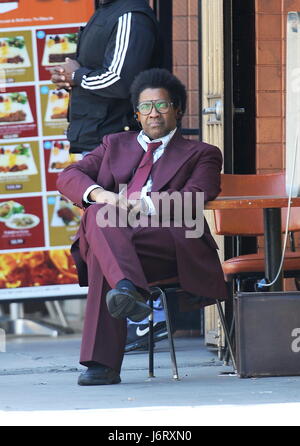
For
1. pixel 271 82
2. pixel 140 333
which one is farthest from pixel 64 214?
pixel 271 82

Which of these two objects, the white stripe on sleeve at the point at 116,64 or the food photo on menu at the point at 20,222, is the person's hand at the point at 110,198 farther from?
the food photo on menu at the point at 20,222

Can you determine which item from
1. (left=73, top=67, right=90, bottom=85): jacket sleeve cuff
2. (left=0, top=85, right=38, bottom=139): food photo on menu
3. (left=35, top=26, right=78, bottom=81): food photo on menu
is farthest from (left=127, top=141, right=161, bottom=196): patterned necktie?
(left=0, top=85, right=38, bottom=139): food photo on menu

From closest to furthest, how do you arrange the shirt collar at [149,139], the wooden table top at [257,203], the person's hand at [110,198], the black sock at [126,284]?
the black sock at [126,284]
the wooden table top at [257,203]
the person's hand at [110,198]
the shirt collar at [149,139]

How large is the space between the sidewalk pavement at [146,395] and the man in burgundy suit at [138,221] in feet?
1.02

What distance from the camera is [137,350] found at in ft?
25.6

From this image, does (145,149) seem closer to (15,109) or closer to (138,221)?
(138,221)

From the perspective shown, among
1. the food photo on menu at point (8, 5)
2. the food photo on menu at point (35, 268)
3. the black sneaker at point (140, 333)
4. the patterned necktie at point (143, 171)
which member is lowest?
the black sneaker at point (140, 333)

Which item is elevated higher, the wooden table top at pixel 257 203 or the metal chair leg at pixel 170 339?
the wooden table top at pixel 257 203

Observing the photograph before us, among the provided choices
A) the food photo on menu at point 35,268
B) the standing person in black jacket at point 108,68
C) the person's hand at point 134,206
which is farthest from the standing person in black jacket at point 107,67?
the person's hand at point 134,206

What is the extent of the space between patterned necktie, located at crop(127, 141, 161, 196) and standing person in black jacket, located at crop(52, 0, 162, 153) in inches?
36.4

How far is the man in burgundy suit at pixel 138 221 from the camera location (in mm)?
5980

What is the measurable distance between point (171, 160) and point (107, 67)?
45.0 inches

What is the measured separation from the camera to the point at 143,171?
6410 millimetres

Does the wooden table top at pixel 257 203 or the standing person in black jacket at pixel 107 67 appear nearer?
the wooden table top at pixel 257 203
